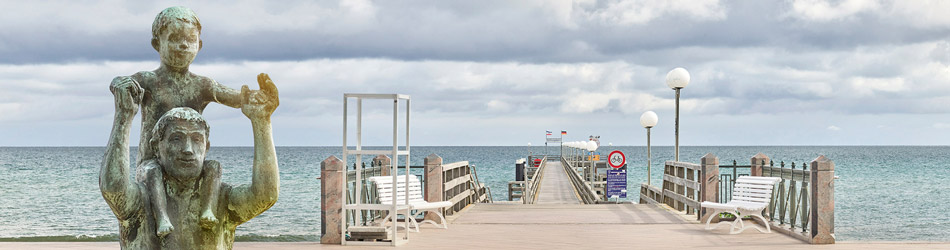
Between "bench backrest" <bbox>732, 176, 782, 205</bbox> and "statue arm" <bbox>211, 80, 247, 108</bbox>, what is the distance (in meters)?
8.35

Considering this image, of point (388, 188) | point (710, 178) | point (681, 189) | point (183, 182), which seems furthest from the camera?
point (681, 189)

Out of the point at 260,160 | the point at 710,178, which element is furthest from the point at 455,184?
the point at 260,160

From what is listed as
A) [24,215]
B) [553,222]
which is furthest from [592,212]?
[24,215]

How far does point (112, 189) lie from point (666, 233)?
8.96 m

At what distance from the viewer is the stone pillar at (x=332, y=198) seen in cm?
912

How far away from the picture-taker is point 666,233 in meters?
10.7

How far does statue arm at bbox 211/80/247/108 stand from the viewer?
10.5 ft

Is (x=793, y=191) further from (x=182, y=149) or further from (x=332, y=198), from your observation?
(x=182, y=149)

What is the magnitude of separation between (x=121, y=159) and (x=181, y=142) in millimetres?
203

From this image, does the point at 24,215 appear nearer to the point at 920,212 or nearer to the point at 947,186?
the point at 920,212

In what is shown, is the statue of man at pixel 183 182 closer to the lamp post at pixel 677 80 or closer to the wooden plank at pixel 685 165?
the wooden plank at pixel 685 165

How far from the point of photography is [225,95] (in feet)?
10.5

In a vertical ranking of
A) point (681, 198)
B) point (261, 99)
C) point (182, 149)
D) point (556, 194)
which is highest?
point (261, 99)

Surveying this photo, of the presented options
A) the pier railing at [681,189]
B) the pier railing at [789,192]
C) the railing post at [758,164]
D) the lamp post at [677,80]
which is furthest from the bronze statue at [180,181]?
the lamp post at [677,80]
